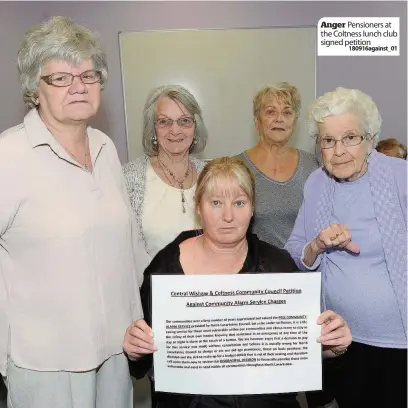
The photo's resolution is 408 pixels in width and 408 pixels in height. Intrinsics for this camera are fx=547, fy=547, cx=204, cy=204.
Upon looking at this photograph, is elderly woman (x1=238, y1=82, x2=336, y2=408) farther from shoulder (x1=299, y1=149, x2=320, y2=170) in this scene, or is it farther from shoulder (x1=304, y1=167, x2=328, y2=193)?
shoulder (x1=304, y1=167, x2=328, y2=193)

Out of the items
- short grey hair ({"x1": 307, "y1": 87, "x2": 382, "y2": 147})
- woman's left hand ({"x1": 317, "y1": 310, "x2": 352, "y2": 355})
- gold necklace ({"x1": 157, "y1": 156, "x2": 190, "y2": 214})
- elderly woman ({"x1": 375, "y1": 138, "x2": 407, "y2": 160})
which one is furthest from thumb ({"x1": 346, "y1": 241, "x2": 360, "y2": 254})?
elderly woman ({"x1": 375, "y1": 138, "x2": 407, "y2": 160})

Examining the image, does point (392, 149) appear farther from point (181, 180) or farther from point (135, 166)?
point (135, 166)

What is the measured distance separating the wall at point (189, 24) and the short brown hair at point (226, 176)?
2906 mm

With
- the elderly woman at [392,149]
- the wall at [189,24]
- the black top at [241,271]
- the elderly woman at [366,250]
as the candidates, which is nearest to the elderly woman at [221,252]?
the black top at [241,271]

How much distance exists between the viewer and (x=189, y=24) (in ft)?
15.4

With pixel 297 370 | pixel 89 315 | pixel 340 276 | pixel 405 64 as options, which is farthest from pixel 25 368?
pixel 405 64

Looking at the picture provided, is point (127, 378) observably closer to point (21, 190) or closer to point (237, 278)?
point (237, 278)

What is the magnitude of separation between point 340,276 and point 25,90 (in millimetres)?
1374

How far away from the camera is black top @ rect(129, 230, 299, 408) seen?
1900mm

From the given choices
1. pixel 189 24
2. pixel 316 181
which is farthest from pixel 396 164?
pixel 189 24

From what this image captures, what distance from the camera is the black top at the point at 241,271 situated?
190cm

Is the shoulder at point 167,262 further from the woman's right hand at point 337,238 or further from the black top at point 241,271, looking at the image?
the woman's right hand at point 337,238

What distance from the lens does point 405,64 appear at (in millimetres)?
4828

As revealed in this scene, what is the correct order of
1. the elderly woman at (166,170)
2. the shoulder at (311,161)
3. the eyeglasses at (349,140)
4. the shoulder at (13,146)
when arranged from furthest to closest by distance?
the shoulder at (311,161) → the elderly woman at (166,170) → the eyeglasses at (349,140) → the shoulder at (13,146)
